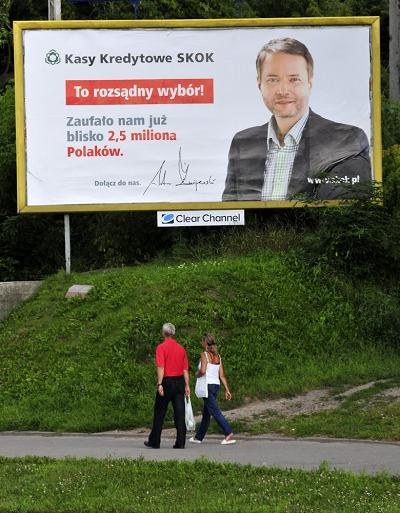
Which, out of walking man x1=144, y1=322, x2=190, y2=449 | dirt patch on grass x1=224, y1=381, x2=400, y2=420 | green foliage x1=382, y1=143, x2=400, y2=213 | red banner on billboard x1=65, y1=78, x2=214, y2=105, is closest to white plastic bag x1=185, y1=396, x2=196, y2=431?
walking man x1=144, y1=322, x2=190, y2=449

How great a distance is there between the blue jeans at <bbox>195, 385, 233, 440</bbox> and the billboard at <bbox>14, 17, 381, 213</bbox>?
7290 millimetres

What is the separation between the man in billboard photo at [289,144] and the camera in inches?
831

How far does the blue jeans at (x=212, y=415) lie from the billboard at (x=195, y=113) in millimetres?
7290

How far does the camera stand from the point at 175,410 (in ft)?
45.5

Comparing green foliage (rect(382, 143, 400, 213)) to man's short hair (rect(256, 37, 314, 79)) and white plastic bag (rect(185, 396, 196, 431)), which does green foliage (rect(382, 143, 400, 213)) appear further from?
white plastic bag (rect(185, 396, 196, 431))

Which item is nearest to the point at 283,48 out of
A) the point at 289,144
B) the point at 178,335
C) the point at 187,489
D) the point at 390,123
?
the point at 289,144

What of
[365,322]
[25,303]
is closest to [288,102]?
[365,322]

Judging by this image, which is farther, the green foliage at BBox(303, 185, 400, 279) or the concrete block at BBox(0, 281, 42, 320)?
the concrete block at BBox(0, 281, 42, 320)

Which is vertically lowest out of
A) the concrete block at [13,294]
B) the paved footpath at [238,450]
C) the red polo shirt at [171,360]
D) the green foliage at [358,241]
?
the paved footpath at [238,450]

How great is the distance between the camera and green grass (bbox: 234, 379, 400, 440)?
1411 cm

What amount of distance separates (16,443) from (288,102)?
9597 mm
